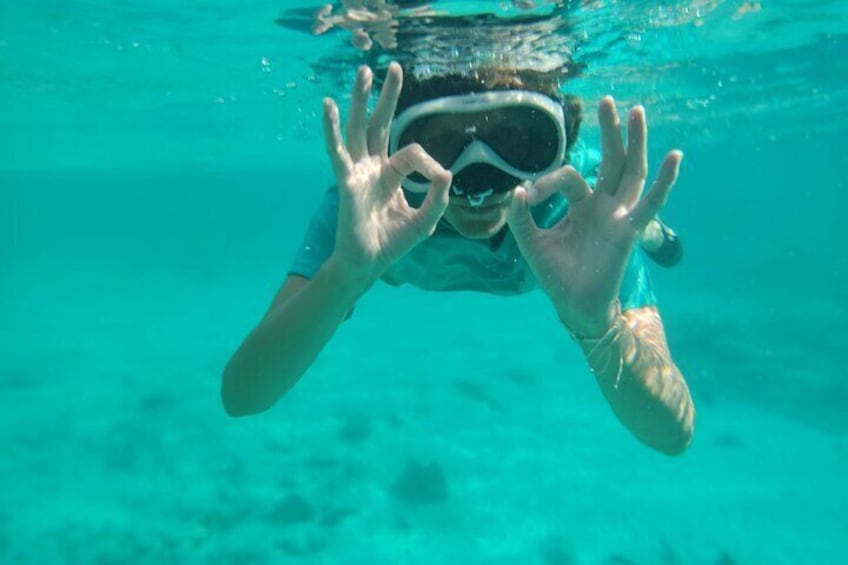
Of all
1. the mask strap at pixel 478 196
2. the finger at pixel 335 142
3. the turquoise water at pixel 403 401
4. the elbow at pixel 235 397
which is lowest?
the turquoise water at pixel 403 401

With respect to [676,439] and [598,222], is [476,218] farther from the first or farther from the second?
[676,439]

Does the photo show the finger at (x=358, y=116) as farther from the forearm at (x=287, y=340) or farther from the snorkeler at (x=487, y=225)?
the forearm at (x=287, y=340)

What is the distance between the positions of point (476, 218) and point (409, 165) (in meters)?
0.99

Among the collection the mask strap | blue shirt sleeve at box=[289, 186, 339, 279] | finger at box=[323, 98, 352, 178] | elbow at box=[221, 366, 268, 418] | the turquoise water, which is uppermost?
finger at box=[323, 98, 352, 178]

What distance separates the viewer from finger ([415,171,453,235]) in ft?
9.86

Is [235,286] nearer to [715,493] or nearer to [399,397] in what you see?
[399,397]

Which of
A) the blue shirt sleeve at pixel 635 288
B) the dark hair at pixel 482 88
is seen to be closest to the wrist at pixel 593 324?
the blue shirt sleeve at pixel 635 288

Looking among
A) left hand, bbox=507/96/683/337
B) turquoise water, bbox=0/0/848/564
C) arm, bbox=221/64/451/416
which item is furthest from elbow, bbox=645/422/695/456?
turquoise water, bbox=0/0/848/564

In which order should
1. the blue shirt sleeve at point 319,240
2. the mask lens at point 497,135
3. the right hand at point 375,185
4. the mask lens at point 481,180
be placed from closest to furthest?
the right hand at point 375,185, the mask lens at point 497,135, the mask lens at point 481,180, the blue shirt sleeve at point 319,240

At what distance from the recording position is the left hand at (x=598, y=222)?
2.84 meters

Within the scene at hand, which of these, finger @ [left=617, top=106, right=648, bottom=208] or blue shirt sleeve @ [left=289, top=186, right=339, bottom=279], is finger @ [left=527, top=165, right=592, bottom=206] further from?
blue shirt sleeve @ [left=289, top=186, right=339, bottom=279]

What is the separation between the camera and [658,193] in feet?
9.19

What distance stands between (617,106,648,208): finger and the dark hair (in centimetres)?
107

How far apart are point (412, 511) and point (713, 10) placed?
10733mm
